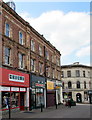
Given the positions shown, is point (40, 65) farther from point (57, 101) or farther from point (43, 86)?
point (57, 101)

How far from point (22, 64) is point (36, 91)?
16.2ft

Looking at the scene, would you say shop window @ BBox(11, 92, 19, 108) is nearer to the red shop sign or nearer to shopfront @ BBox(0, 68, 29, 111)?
shopfront @ BBox(0, 68, 29, 111)

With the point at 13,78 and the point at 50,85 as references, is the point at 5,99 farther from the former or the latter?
the point at 50,85

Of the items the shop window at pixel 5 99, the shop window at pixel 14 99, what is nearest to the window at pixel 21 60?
the shop window at pixel 14 99

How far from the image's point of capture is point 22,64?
2272cm

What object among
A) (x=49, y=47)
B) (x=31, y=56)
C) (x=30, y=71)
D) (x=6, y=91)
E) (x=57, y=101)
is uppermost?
(x=49, y=47)

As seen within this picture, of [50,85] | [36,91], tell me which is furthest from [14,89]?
[50,85]

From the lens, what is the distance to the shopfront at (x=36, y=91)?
24.0 meters

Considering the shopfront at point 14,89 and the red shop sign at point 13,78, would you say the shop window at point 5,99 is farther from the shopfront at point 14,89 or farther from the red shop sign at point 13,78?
the red shop sign at point 13,78

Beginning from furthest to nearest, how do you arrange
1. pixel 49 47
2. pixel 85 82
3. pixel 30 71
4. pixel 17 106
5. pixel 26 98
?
1. pixel 85 82
2. pixel 49 47
3. pixel 30 71
4. pixel 26 98
5. pixel 17 106

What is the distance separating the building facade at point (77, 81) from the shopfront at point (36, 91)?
2322 cm

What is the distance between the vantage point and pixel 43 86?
91.9ft

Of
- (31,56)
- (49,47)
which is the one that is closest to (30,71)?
(31,56)

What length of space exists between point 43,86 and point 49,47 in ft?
26.9
